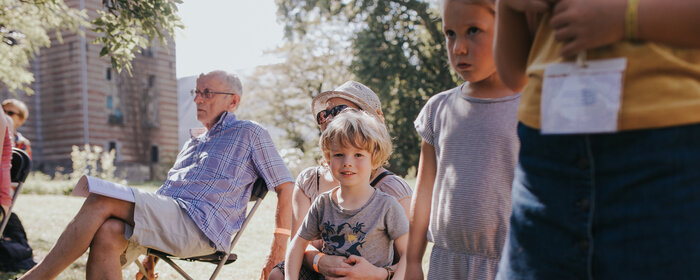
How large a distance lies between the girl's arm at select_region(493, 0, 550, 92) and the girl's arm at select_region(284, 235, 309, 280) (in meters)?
1.48

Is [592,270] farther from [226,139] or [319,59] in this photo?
[319,59]

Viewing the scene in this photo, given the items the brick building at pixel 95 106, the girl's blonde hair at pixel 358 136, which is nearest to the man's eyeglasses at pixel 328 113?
the girl's blonde hair at pixel 358 136

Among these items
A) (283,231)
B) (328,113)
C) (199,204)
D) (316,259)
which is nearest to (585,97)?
(316,259)

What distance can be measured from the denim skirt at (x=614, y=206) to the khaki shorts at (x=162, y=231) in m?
3.04

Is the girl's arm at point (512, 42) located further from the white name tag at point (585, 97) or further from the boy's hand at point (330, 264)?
the boy's hand at point (330, 264)

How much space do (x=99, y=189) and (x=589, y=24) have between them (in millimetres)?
3308

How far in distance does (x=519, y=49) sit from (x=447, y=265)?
763 millimetres

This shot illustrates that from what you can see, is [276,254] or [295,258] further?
[276,254]

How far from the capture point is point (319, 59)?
1195 inches

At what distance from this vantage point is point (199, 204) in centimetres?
424

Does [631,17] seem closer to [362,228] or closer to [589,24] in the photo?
[589,24]

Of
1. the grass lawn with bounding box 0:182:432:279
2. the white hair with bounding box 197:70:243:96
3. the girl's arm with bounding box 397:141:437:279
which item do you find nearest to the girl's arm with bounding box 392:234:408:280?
the girl's arm with bounding box 397:141:437:279

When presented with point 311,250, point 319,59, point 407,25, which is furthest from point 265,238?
point 319,59

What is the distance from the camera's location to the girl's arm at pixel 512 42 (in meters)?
1.42
